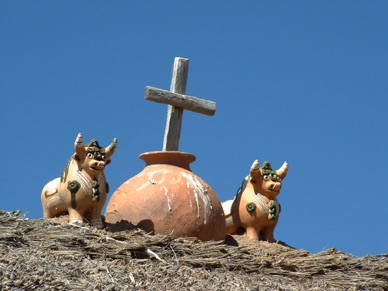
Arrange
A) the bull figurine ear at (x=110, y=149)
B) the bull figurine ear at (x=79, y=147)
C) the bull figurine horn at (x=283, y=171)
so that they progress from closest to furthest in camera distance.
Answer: the bull figurine ear at (x=79, y=147)
the bull figurine ear at (x=110, y=149)
the bull figurine horn at (x=283, y=171)

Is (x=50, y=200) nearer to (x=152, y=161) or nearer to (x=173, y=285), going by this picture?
(x=152, y=161)

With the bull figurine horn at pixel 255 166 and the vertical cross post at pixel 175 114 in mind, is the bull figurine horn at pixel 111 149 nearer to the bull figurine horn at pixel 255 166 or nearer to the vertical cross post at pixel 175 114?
the vertical cross post at pixel 175 114

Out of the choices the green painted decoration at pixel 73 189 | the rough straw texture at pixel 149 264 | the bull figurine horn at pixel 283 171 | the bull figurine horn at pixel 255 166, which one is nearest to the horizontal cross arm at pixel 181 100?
the bull figurine horn at pixel 255 166

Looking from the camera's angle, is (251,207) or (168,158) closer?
(168,158)

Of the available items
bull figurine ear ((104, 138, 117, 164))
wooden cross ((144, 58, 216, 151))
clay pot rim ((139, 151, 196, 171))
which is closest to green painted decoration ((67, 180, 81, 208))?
bull figurine ear ((104, 138, 117, 164))

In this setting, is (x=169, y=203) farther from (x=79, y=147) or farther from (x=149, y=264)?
(x=149, y=264)

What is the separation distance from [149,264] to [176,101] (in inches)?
111

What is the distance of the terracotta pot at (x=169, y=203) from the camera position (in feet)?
40.0

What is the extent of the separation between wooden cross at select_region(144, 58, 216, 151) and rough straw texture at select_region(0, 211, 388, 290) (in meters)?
1.51

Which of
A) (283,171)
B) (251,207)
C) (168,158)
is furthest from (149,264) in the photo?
(283,171)

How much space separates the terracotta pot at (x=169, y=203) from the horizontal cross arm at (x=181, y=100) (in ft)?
1.88

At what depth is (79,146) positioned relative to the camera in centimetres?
1200

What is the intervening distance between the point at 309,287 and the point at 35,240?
106 inches

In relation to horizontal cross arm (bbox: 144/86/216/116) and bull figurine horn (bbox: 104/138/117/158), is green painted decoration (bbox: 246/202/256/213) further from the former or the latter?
bull figurine horn (bbox: 104/138/117/158)
